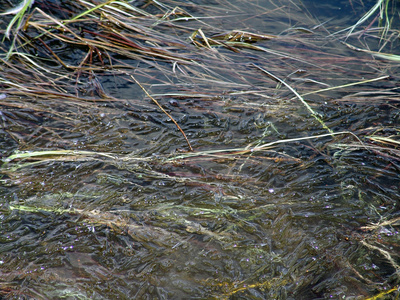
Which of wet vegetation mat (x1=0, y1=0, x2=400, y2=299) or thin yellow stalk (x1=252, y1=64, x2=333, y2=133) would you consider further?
thin yellow stalk (x1=252, y1=64, x2=333, y2=133)

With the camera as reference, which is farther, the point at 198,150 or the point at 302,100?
the point at 302,100

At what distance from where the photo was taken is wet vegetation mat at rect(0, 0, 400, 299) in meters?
1.38

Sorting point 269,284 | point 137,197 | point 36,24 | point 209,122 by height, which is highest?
point 36,24

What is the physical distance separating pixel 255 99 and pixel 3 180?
1678mm

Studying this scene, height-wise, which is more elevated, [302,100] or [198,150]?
[302,100]

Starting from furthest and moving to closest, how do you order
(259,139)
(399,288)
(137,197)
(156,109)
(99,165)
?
(156,109)
(259,139)
(99,165)
(137,197)
(399,288)

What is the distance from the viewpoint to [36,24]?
2615 mm

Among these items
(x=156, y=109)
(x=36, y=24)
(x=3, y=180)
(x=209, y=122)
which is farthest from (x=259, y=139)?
(x=36, y=24)

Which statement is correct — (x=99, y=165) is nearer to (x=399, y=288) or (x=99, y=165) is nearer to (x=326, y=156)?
(x=326, y=156)

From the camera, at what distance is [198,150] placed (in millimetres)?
1893

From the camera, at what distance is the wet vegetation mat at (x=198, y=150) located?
1375mm

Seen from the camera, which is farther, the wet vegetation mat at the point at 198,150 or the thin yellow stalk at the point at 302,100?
the thin yellow stalk at the point at 302,100

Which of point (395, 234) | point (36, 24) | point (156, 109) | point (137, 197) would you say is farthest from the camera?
point (36, 24)

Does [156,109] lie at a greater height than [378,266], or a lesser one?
greater
